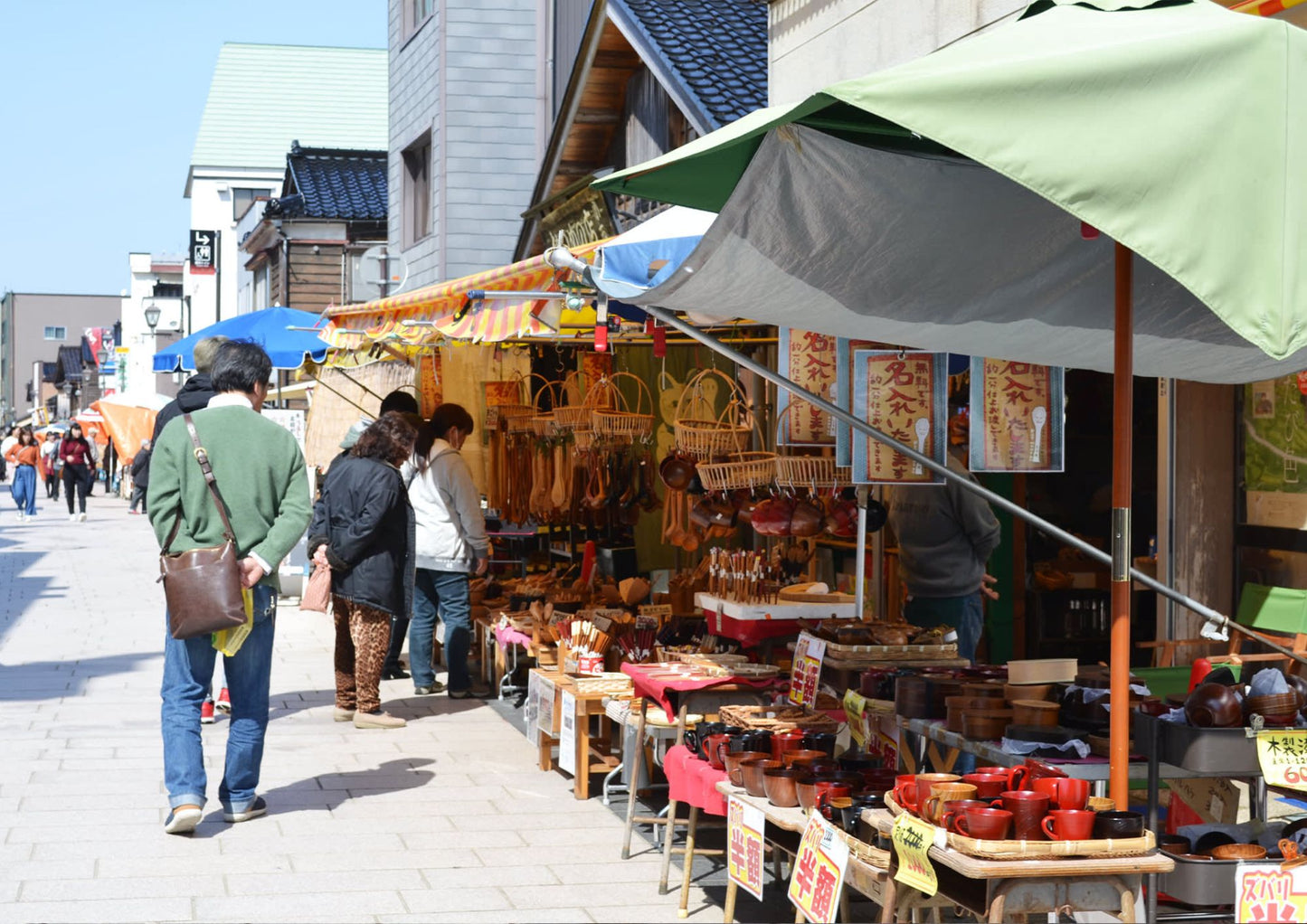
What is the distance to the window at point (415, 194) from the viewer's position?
2362cm

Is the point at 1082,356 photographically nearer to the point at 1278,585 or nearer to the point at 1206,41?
the point at 1278,585

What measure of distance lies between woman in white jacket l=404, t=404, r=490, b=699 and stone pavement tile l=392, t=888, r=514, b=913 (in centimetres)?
467

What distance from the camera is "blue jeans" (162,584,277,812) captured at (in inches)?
272

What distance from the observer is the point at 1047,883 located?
4039 millimetres

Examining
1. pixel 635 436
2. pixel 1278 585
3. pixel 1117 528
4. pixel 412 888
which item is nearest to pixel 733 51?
pixel 635 436

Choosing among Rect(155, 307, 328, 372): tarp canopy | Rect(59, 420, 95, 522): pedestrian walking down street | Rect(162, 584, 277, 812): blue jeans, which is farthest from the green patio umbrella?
Rect(59, 420, 95, 522): pedestrian walking down street

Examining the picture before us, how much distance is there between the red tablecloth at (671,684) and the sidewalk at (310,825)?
27.5 inches

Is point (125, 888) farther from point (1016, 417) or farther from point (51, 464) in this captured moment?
point (51, 464)

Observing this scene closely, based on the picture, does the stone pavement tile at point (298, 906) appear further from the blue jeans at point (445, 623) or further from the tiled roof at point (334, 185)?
the tiled roof at point (334, 185)

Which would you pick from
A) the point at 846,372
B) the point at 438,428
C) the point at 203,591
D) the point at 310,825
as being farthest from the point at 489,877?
the point at 438,428

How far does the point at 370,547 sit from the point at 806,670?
389 centimetres

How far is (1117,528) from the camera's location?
4191mm

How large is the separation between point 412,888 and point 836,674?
193 cm

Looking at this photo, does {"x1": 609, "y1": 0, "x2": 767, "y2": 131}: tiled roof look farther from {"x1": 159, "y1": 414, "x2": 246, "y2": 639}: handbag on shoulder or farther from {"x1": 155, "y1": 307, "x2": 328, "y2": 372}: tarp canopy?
{"x1": 159, "y1": 414, "x2": 246, "y2": 639}: handbag on shoulder
